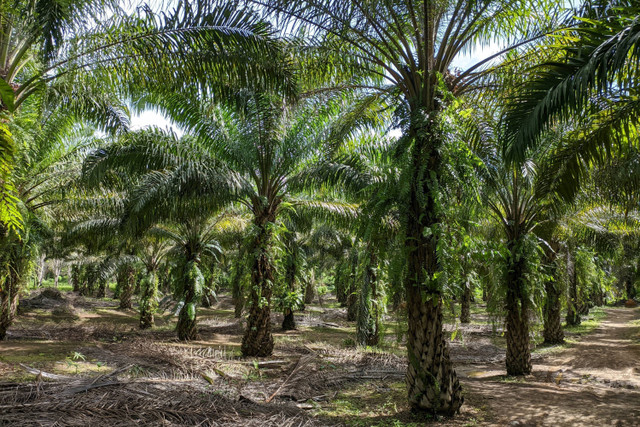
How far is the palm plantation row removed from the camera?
5.57m

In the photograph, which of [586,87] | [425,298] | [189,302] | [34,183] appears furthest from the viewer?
[189,302]

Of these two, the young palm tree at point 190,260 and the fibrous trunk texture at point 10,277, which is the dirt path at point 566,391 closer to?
the young palm tree at point 190,260

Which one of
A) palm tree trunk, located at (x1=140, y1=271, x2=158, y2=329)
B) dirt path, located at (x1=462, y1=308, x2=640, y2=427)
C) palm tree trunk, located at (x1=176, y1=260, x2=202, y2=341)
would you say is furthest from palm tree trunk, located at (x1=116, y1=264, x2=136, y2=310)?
dirt path, located at (x1=462, y1=308, x2=640, y2=427)

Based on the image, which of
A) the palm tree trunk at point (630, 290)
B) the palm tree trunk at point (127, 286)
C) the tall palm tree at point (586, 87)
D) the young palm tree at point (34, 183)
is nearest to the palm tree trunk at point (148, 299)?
the young palm tree at point (34, 183)

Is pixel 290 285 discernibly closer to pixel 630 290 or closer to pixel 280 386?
pixel 280 386

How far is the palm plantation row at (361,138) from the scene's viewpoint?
557 centimetres

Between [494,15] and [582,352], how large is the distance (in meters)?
11.1

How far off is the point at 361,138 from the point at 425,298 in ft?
17.4

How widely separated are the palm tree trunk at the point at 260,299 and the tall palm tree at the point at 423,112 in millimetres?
4981

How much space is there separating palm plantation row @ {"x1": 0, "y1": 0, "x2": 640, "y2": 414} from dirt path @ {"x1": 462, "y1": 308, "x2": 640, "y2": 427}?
32.5 inches

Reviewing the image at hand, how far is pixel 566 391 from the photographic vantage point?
700 centimetres

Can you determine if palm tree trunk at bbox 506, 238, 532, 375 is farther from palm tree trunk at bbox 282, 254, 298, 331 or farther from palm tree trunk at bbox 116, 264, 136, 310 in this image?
palm tree trunk at bbox 116, 264, 136, 310

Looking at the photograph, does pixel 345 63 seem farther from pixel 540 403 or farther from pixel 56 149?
pixel 56 149

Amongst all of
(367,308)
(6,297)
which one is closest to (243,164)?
(367,308)
